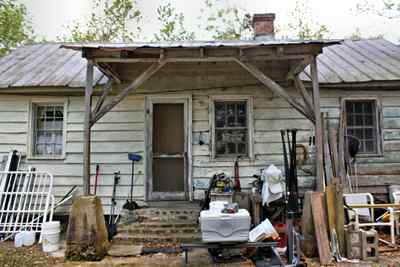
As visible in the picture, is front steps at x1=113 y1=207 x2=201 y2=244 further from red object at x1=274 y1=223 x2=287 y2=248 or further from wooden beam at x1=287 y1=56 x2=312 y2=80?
wooden beam at x1=287 y1=56 x2=312 y2=80

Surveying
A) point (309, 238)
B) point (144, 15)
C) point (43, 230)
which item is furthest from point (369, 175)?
point (144, 15)

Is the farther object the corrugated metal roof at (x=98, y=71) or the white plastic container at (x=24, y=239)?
the corrugated metal roof at (x=98, y=71)

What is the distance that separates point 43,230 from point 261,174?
3.84 metres

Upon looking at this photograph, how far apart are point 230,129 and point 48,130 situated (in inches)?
146

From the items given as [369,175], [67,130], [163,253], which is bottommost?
[163,253]

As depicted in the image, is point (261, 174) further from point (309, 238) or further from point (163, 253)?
point (163, 253)

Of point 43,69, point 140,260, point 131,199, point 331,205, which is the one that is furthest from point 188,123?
point 43,69

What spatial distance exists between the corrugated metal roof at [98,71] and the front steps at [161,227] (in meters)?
2.75

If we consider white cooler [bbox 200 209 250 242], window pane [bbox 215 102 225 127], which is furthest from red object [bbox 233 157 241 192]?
white cooler [bbox 200 209 250 242]

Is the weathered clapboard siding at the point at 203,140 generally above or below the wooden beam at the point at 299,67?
below

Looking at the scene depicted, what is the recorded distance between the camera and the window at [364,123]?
6.28m

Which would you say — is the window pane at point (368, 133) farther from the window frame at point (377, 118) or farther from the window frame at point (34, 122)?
the window frame at point (34, 122)

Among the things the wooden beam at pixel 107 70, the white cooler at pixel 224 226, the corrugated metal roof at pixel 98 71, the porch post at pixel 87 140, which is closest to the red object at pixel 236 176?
the white cooler at pixel 224 226

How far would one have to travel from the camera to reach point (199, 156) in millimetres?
6098
